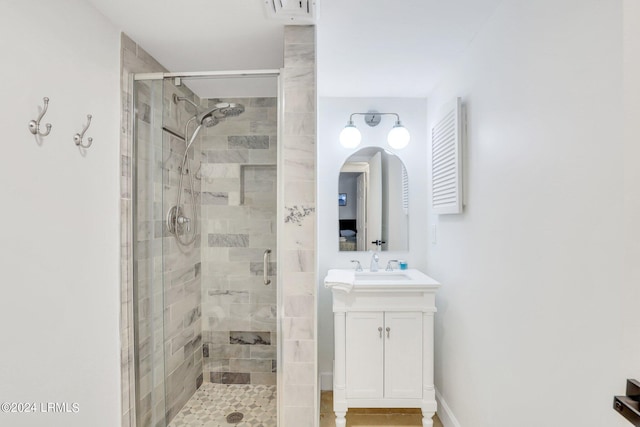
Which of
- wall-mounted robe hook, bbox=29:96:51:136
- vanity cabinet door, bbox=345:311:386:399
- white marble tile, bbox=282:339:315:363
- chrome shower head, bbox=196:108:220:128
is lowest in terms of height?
vanity cabinet door, bbox=345:311:386:399

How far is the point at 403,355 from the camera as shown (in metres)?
2.03

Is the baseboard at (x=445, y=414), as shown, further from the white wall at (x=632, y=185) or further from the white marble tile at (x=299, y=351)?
the white wall at (x=632, y=185)

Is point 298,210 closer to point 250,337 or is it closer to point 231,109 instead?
point 231,109

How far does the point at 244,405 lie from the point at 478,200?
1855 mm

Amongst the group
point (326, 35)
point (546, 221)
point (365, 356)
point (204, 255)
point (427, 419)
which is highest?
point (326, 35)

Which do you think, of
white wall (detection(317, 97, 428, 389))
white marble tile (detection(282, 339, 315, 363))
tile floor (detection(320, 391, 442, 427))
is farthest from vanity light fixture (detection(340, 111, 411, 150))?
tile floor (detection(320, 391, 442, 427))

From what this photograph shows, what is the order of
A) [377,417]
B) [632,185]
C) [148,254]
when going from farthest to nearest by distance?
[377,417] → [148,254] → [632,185]

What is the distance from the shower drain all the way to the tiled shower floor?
0.04ft

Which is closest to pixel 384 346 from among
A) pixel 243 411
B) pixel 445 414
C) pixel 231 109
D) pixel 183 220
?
pixel 445 414

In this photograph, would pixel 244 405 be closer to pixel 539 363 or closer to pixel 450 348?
pixel 450 348

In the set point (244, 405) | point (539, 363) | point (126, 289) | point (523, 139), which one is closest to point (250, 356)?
point (244, 405)

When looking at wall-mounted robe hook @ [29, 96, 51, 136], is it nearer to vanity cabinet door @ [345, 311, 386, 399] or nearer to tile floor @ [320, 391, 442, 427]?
vanity cabinet door @ [345, 311, 386, 399]

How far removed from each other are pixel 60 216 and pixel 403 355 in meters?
1.99

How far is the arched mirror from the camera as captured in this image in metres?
2.64
